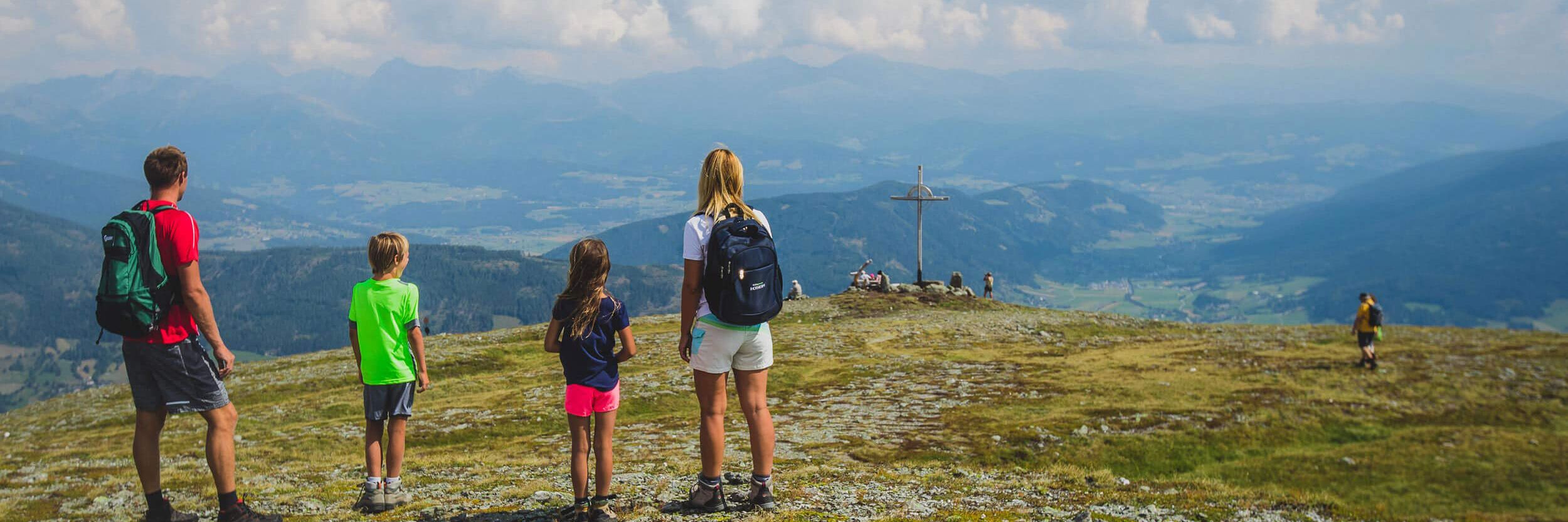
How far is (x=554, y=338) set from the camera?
10820 mm

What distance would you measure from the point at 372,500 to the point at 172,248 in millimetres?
4764

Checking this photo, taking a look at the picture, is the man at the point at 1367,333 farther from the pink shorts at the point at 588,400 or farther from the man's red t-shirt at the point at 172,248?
the man's red t-shirt at the point at 172,248

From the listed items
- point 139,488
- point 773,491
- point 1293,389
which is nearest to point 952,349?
point 1293,389

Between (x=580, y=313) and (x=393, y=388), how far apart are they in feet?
12.0

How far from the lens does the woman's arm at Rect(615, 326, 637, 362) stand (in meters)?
10.9

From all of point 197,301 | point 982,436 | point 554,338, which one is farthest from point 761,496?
point 982,436

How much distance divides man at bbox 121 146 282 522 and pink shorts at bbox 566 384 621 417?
3920 mm

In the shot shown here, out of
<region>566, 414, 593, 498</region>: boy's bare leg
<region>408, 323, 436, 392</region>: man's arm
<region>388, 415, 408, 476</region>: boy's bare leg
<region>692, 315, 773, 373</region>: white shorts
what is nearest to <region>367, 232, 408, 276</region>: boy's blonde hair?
<region>408, 323, 436, 392</region>: man's arm

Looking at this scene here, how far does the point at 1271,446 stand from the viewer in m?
23.8

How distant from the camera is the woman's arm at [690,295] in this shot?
10141 mm

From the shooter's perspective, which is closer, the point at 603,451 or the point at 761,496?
the point at 603,451

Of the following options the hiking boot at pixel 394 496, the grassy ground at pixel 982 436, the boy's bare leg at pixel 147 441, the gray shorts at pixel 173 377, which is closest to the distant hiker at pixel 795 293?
the grassy ground at pixel 982 436

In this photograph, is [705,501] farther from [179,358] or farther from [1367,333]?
[1367,333]

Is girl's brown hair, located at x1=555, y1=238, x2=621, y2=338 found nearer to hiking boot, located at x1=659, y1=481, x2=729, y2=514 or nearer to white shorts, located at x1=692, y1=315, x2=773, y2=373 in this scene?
white shorts, located at x1=692, y1=315, x2=773, y2=373
